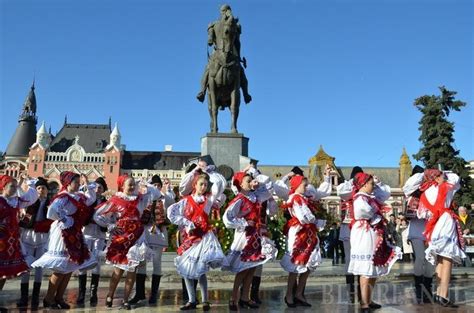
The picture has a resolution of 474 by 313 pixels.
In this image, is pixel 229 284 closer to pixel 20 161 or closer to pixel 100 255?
pixel 100 255

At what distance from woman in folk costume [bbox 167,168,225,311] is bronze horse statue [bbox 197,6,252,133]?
629 centimetres

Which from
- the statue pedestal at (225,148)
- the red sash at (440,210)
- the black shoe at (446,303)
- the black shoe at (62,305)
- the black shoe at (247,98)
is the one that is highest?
the black shoe at (247,98)

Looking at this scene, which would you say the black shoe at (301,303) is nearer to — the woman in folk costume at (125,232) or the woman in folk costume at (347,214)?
the woman in folk costume at (347,214)

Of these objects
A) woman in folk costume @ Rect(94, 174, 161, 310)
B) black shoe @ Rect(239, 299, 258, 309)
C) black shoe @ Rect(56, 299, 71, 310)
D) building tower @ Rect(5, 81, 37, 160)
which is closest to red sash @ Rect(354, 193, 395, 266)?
black shoe @ Rect(239, 299, 258, 309)

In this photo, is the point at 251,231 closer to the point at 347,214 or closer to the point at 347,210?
the point at 347,210

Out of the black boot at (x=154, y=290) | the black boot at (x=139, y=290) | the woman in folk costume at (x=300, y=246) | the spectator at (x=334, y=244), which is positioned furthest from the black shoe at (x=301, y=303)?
the spectator at (x=334, y=244)

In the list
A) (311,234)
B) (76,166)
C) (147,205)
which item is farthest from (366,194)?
(76,166)

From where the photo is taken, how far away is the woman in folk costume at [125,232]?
597cm

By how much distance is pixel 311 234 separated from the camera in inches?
253

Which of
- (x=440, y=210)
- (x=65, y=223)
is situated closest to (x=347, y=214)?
(x=440, y=210)

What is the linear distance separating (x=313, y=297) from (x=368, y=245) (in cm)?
188

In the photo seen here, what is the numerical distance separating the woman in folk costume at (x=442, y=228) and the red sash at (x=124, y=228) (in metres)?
3.91

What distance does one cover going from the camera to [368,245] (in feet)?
18.4

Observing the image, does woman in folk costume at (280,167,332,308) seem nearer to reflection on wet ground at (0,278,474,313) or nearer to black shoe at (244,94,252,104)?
reflection on wet ground at (0,278,474,313)
